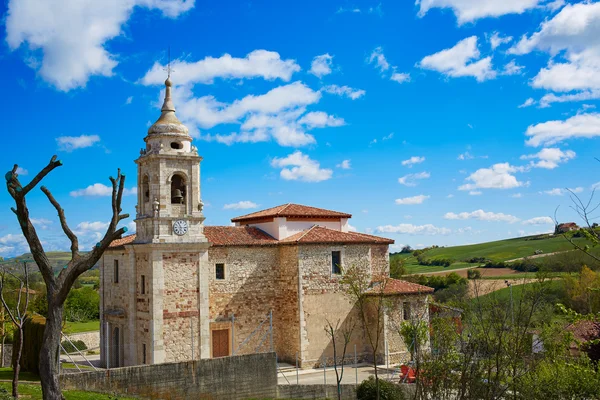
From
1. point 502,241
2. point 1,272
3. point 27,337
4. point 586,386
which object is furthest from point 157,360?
point 502,241

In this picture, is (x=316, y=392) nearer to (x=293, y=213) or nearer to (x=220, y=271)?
(x=220, y=271)

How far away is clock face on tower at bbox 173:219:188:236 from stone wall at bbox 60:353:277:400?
6097 millimetres

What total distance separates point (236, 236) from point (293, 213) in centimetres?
334

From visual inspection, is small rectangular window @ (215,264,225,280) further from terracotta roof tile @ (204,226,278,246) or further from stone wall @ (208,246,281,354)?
terracotta roof tile @ (204,226,278,246)

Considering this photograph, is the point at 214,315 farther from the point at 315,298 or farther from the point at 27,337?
the point at 27,337

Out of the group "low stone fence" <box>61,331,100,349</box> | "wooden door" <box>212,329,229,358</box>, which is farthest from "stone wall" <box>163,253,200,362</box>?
"low stone fence" <box>61,331,100,349</box>

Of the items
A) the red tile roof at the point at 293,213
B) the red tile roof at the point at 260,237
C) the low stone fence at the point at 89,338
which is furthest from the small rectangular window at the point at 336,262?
the low stone fence at the point at 89,338

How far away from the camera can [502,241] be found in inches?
4193

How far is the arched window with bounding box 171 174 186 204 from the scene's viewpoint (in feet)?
87.1

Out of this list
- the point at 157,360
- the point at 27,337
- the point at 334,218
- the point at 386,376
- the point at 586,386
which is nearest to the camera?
the point at 586,386

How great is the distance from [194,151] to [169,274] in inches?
236

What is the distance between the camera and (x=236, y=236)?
2861 cm

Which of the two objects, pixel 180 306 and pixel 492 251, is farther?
pixel 492 251

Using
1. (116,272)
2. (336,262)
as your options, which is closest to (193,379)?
(116,272)
